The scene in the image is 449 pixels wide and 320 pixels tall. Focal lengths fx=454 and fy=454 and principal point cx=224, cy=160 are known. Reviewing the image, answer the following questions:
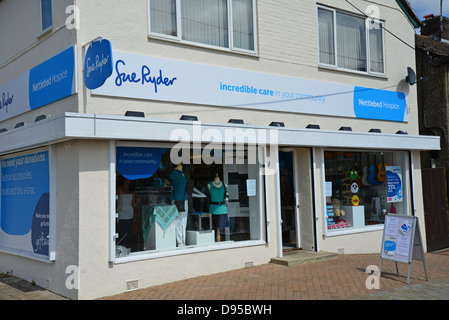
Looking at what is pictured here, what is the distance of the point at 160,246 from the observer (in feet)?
26.1

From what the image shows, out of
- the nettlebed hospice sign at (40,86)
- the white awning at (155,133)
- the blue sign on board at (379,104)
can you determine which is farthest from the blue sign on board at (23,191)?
the blue sign on board at (379,104)

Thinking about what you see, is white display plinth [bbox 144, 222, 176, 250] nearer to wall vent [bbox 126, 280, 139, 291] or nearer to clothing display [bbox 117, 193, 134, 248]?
clothing display [bbox 117, 193, 134, 248]

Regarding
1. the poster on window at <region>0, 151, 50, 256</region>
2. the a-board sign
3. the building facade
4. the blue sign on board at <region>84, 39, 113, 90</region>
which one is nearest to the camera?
the blue sign on board at <region>84, 39, 113, 90</region>

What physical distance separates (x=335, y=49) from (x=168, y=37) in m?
4.58

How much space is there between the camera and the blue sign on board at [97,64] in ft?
21.1

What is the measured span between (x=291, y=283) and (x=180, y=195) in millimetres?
2568

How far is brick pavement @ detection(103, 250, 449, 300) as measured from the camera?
22.3 ft

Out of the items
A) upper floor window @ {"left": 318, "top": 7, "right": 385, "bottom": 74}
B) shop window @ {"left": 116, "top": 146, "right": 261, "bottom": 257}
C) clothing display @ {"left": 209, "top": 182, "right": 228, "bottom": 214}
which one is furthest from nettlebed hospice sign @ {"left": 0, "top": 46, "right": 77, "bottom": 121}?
upper floor window @ {"left": 318, "top": 7, "right": 385, "bottom": 74}

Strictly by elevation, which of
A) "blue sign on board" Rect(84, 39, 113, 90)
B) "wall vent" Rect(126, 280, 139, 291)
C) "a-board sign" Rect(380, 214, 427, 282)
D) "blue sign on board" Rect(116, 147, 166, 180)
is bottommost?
"wall vent" Rect(126, 280, 139, 291)

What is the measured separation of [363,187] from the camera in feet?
37.8

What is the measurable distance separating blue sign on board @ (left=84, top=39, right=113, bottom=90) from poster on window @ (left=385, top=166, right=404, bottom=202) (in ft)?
26.6

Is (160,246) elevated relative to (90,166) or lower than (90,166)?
lower
